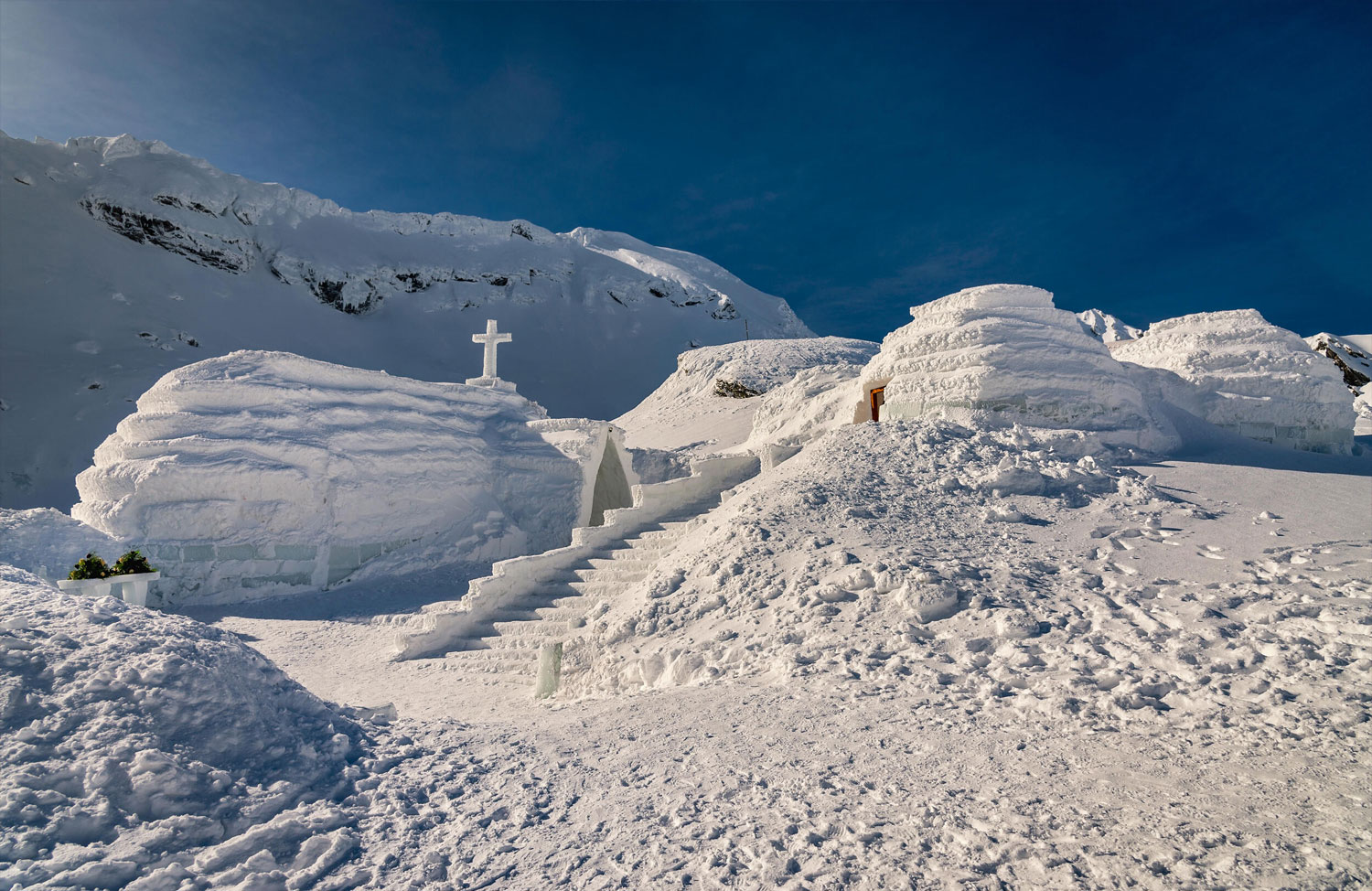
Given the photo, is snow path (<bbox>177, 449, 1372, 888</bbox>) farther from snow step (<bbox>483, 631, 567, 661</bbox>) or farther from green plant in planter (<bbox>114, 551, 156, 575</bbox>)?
green plant in planter (<bbox>114, 551, 156, 575</bbox>)

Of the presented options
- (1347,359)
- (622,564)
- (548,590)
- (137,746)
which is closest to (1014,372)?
(622,564)

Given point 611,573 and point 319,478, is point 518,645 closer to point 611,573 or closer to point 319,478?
point 611,573

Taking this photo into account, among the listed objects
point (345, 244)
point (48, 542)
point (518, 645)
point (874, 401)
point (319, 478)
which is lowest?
point (518, 645)

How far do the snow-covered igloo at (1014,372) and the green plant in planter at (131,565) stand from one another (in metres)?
10.2

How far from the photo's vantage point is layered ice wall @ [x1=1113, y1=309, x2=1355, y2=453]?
1194cm

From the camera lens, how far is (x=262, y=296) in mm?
38406

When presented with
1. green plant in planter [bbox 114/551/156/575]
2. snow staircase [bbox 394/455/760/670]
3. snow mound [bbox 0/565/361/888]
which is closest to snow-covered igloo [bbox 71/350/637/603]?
green plant in planter [bbox 114/551/156/575]

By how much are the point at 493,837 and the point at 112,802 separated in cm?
150

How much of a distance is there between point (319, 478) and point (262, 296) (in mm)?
32308

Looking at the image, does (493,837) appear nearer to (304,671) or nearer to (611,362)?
(304,671)

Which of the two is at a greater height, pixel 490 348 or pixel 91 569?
pixel 490 348

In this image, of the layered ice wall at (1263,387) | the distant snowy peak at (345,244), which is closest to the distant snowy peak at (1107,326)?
the distant snowy peak at (345,244)

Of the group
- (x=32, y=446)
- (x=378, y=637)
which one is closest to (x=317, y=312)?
(x=32, y=446)

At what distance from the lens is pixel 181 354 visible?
2964cm
